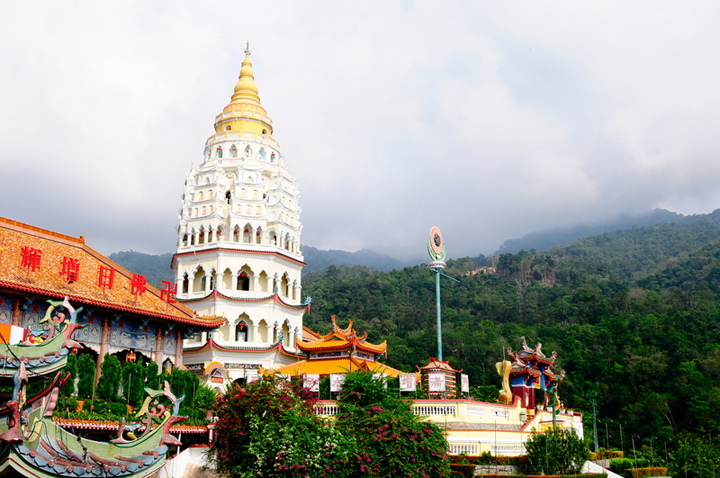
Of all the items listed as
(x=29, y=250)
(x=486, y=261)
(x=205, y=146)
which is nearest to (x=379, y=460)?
(x=29, y=250)

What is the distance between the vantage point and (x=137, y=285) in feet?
98.2

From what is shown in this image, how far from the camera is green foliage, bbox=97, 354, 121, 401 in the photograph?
26.2m

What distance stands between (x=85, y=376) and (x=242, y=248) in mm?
16974

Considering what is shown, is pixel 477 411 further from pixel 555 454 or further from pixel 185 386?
pixel 185 386

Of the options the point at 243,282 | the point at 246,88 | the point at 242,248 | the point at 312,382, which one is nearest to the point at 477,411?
the point at 312,382

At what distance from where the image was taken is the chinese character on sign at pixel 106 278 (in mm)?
28656

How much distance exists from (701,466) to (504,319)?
206 ft

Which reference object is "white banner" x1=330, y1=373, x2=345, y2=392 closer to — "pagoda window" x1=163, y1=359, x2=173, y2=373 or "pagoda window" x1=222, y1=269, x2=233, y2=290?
"pagoda window" x1=163, y1=359, x2=173, y2=373

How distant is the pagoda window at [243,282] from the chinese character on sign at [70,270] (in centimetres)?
1547

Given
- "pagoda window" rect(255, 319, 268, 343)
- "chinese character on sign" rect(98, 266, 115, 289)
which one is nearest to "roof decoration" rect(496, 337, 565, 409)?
→ "pagoda window" rect(255, 319, 268, 343)

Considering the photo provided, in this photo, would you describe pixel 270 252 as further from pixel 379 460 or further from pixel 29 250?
pixel 379 460

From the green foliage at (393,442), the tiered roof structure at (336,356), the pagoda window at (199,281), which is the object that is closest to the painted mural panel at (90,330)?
the tiered roof structure at (336,356)

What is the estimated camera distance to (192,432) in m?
26.8

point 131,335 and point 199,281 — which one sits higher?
point 199,281
